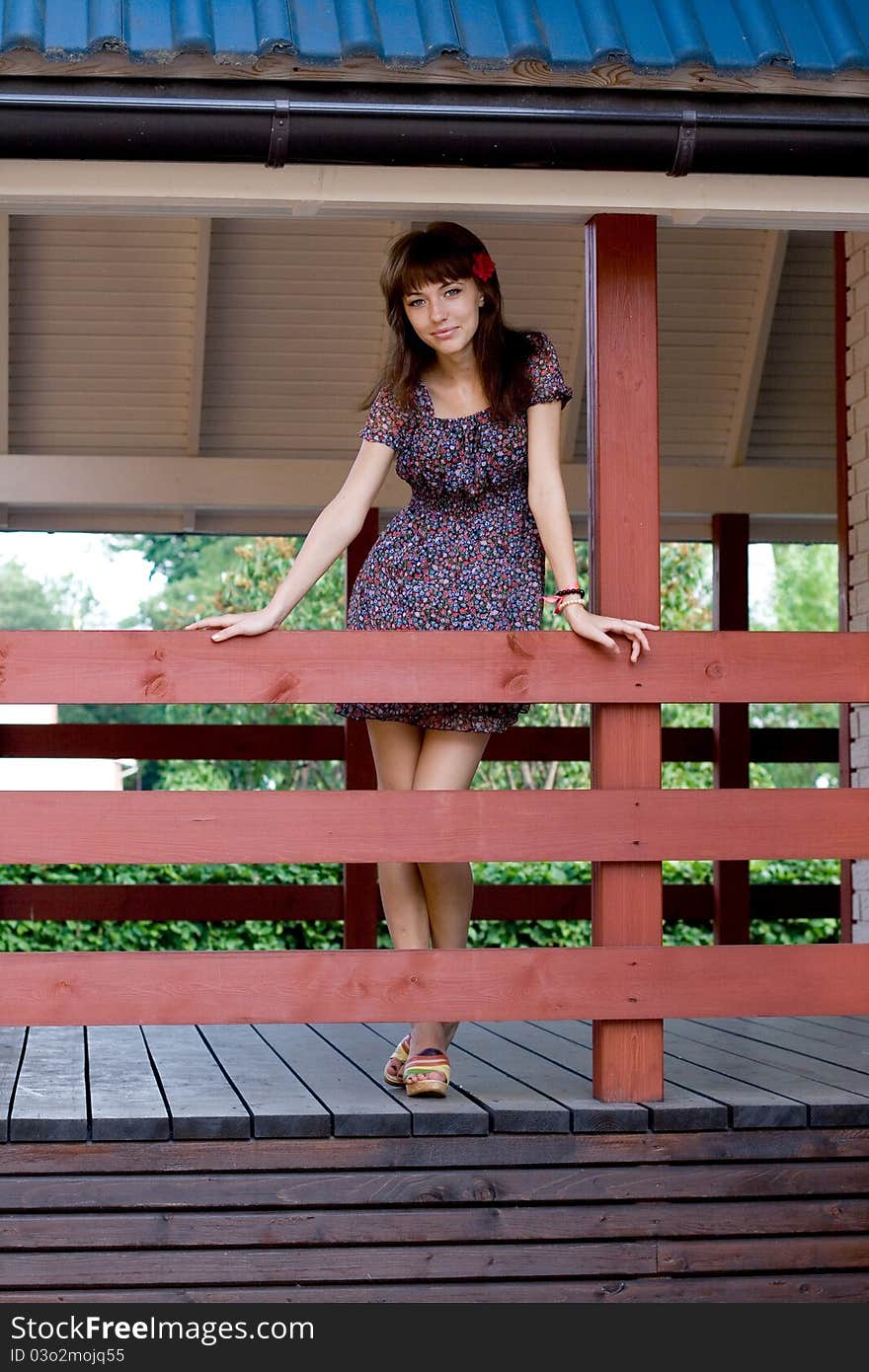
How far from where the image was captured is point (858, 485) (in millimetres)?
5492

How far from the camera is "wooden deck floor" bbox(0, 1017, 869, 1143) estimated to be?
3.25 meters

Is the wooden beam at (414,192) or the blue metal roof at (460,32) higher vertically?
the blue metal roof at (460,32)

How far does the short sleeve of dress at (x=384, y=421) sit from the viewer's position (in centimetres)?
370

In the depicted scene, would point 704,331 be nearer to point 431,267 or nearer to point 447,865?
point 431,267

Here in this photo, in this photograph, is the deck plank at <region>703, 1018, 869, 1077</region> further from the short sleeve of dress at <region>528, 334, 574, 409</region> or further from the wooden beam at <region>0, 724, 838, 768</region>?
the wooden beam at <region>0, 724, 838, 768</region>

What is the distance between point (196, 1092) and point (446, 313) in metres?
1.73

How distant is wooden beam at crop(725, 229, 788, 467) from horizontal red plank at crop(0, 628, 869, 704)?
10.4 feet

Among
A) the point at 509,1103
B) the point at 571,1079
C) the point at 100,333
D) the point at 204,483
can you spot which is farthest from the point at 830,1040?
the point at 100,333

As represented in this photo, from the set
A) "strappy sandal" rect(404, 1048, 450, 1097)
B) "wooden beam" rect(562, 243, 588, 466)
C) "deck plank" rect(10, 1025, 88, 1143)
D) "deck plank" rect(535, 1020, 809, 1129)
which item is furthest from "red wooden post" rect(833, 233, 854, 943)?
"deck plank" rect(10, 1025, 88, 1143)

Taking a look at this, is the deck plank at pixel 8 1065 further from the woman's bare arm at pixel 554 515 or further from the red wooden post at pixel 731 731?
the red wooden post at pixel 731 731

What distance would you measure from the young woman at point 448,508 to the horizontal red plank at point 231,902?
306cm

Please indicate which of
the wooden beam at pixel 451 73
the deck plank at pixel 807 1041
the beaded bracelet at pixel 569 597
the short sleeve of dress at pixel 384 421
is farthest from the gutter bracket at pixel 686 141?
the deck plank at pixel 807 1041
